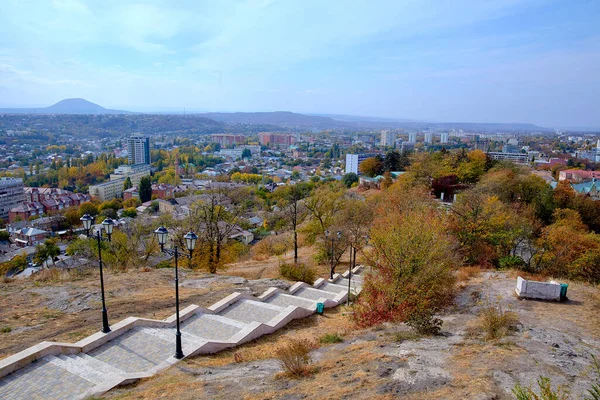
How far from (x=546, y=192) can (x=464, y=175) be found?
874cm

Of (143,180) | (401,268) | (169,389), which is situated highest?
(401,268)

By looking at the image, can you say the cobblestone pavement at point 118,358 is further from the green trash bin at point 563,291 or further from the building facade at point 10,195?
the building facade at point 10,195

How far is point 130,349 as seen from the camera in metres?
7.71

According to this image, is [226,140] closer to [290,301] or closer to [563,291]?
[290,301]

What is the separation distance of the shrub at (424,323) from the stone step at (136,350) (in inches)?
200

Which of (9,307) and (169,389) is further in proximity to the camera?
(9,307)

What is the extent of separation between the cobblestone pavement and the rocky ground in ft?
1.97

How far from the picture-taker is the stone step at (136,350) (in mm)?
7199

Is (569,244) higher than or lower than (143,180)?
higher

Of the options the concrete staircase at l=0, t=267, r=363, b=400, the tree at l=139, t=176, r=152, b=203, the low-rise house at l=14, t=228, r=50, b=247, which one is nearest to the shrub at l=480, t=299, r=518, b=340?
the concrete staircase at l=0, t=267, r=363, b=400

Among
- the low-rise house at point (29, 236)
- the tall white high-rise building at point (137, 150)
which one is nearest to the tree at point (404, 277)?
the low-rise house at point (29, 236)

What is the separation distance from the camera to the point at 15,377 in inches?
253

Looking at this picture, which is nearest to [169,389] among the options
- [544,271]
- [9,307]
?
[9,307]

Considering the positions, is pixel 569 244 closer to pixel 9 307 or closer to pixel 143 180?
pixel 9 307
